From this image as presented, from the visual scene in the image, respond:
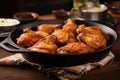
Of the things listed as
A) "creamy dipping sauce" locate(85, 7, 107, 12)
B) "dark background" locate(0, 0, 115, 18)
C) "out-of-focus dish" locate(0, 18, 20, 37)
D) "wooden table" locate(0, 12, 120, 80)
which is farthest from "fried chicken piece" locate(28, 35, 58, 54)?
"dark background" locate(0, 0, 115, 18)

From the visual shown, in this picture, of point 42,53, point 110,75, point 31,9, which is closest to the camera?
point 42,53

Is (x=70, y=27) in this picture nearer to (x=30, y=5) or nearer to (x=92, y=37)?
→ (x=92, y=37)

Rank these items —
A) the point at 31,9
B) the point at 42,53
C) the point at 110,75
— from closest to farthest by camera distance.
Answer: the point at 42,53 < the point at 110,75 < the point at 31,9

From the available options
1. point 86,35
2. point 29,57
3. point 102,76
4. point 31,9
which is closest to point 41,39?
point 29,57

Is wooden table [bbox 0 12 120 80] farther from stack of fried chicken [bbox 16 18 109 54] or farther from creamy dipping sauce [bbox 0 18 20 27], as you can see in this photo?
creamy dipping sauce [bbox 0 18 20 27]

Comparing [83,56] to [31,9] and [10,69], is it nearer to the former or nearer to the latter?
[10,69]

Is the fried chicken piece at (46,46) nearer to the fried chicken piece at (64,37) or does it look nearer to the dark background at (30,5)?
the fried chicken piece at (64,37)
